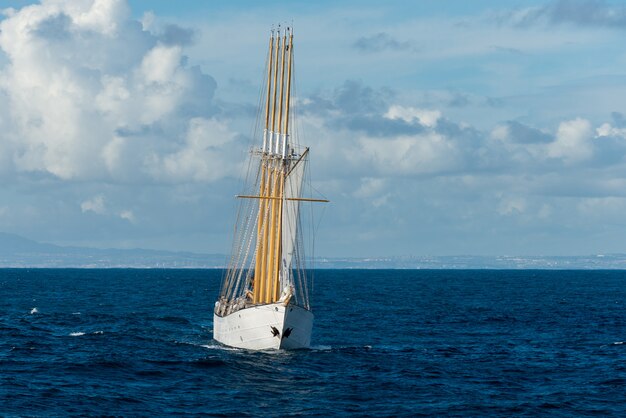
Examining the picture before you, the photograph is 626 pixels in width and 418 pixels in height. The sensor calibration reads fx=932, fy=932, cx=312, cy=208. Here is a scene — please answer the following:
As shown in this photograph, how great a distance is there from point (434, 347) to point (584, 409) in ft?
96.0

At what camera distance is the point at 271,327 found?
242 feet

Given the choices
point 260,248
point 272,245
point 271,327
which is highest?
point 272,245

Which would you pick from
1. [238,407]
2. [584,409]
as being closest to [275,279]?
[238,407]

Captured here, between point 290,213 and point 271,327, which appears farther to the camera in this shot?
point 290,213

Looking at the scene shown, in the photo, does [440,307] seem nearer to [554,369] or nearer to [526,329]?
[526,329]

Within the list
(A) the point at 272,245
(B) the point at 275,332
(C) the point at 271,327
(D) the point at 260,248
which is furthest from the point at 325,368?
(D) the point at 260,248

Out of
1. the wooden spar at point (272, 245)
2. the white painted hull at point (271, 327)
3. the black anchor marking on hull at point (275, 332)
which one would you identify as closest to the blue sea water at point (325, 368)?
the white painted hull at point (271, 327)

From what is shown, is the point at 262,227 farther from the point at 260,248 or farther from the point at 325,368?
the point at 325,368

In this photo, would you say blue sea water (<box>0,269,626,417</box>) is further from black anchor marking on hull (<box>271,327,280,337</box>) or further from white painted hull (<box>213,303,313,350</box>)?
black anchor marking on hull (<box>271,327,280,337</box>)

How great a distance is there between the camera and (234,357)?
7412 centimetres

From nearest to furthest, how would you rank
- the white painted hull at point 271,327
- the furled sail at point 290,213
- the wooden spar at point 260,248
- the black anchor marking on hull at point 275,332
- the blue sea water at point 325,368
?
the blue sea water at point 325,368, the white painted hull at point 271,327, the black anchor marking on hull at point 275,332, the furled sail at point 290,213, the wooden spar at point 260,248

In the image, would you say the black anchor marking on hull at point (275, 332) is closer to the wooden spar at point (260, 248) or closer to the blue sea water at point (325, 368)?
the blue sea water at point (325, 368)

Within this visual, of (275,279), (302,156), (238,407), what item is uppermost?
(302,156)

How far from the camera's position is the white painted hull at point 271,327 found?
240 feet
